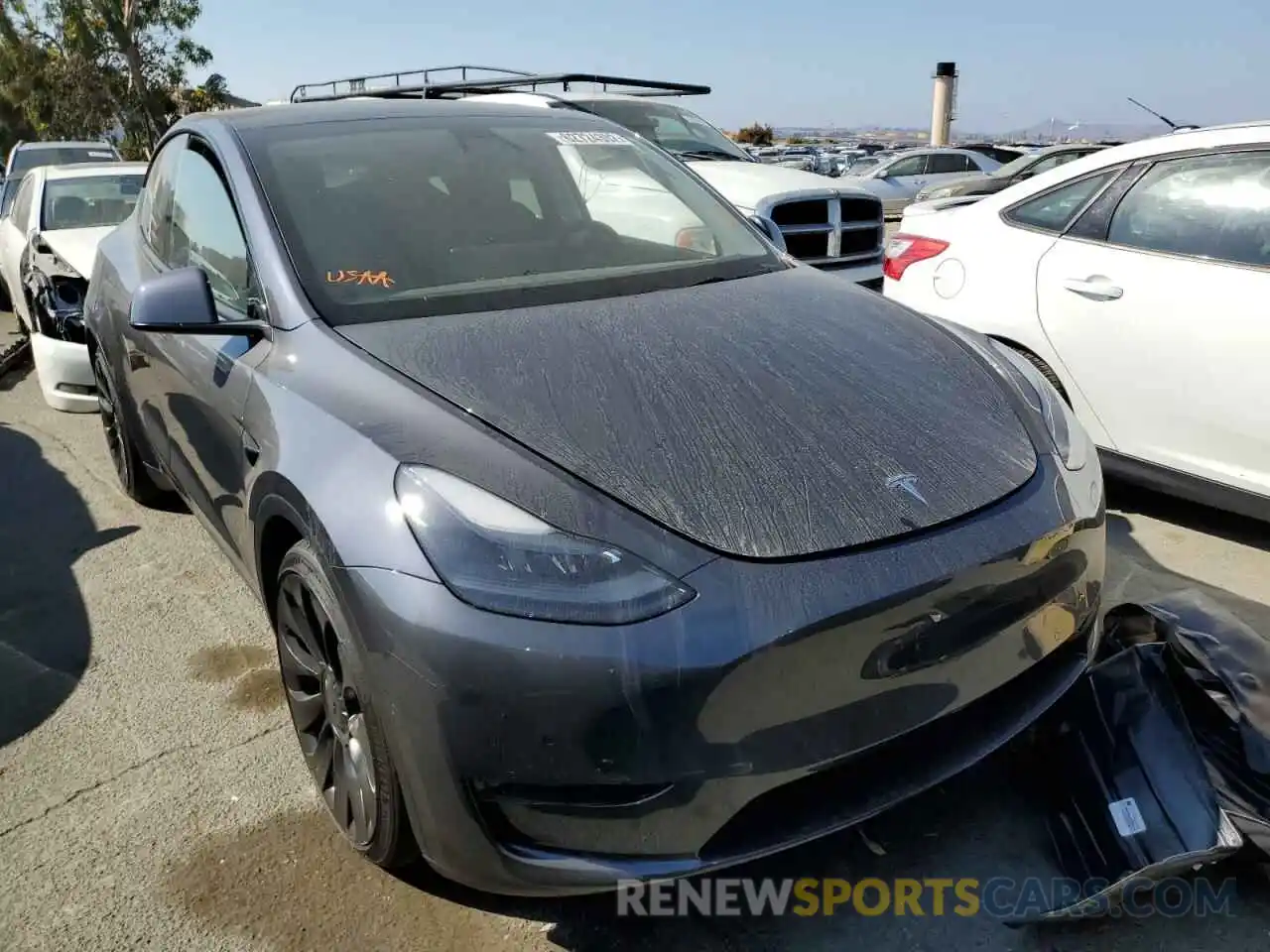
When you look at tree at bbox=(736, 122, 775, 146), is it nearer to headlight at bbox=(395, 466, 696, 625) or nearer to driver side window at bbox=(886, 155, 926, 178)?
driver side window at bbox=(886, 155, 926, 178)

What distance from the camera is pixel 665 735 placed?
5.64 ft

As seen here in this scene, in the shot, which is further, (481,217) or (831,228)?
(831,228)

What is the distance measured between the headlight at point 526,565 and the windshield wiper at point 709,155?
6.69 meters

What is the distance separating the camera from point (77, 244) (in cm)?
647

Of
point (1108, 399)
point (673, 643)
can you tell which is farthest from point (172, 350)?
point (1108, 399)

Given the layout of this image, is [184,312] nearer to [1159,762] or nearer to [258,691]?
[258,691]

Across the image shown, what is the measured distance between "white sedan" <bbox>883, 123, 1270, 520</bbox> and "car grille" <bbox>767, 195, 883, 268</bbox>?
106 inches

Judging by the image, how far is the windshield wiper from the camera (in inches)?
318

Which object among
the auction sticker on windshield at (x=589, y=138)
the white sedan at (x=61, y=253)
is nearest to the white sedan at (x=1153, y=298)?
the auction sticker on windshield at (x=589, y=138)

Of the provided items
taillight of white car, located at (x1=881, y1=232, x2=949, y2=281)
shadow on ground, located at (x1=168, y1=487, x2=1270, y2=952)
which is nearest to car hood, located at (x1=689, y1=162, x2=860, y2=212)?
taillight of white car, located at (x1=881, y1=232, x2=949, y2=281)

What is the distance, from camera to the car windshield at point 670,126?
8148 millimetres

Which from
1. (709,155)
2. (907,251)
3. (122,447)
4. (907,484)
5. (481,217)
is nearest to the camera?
(907,484)

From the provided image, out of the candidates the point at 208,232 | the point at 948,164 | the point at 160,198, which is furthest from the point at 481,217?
the point at 948,164

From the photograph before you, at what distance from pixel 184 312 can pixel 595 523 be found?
4.52 feet
